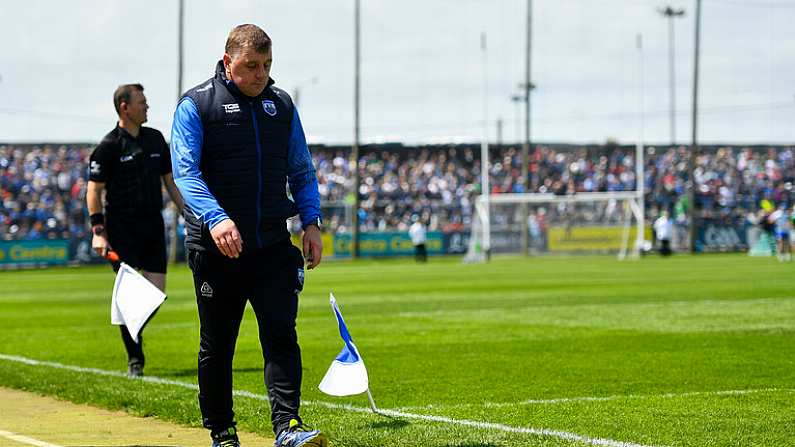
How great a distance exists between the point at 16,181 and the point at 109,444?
152 feet

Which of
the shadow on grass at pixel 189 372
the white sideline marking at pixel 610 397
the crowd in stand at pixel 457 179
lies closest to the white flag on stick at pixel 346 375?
the white sideline marking at pixel 610 397

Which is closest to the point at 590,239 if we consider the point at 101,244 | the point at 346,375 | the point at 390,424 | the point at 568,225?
the point at 568,225

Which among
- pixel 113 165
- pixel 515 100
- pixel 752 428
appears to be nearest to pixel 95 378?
pixel 113 165

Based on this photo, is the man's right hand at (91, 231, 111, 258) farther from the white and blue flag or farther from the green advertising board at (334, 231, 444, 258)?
the green advertising board at (334, 231, 444, 258)

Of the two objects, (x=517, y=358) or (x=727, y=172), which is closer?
(x=517, y=358)

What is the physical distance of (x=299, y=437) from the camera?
20.5ft

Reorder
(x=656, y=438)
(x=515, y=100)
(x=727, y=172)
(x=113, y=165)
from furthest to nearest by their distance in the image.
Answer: (x=515, y=100) < (x=727, y=172) < (x=113, y=165) < (x=656, y=438)

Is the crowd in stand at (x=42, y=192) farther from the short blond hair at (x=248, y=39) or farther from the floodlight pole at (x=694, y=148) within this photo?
the short blond hair at (x=248, y=39)

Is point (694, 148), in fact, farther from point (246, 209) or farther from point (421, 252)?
point (246, 209)

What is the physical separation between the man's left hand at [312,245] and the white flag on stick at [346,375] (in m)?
0.64

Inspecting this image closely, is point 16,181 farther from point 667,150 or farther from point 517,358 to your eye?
point 517,358

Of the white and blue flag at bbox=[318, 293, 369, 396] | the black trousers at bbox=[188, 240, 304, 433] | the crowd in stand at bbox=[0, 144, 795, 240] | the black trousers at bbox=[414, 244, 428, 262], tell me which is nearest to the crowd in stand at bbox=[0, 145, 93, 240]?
the crowd in stand at bbox=[0, 144, 795, 240]

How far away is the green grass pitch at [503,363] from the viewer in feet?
24.7

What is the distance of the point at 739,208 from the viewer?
191 ft
